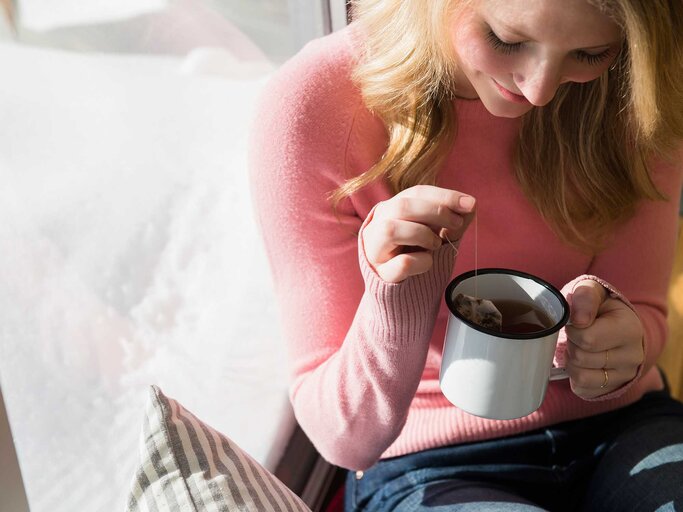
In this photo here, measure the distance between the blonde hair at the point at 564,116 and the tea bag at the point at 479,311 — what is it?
0.20 meters

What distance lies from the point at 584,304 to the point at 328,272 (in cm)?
31

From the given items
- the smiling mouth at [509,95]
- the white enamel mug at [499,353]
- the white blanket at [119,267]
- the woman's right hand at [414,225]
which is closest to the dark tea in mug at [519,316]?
the white enamel mug at [499,353]

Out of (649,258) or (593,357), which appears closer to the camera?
(593,357)

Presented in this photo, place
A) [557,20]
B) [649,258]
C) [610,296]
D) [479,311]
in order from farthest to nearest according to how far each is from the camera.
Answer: [649,258], [610,296], [479,311], [557,20]

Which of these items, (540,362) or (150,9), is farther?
(150,9)

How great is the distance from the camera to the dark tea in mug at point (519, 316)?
2.65 feet

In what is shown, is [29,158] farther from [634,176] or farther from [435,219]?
[634,176]

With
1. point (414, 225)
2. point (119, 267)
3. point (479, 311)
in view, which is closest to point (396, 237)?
point (414, 225)

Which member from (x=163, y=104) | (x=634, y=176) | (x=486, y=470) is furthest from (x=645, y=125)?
(x=163, y=104)

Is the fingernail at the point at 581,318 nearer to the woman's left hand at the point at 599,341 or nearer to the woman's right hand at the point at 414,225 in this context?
the woman's left hand at the point at 599,341

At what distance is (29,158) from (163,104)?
0.31 metres

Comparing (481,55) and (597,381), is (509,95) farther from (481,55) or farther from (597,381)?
(597,381)

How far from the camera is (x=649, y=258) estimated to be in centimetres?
103

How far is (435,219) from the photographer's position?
716 mm
